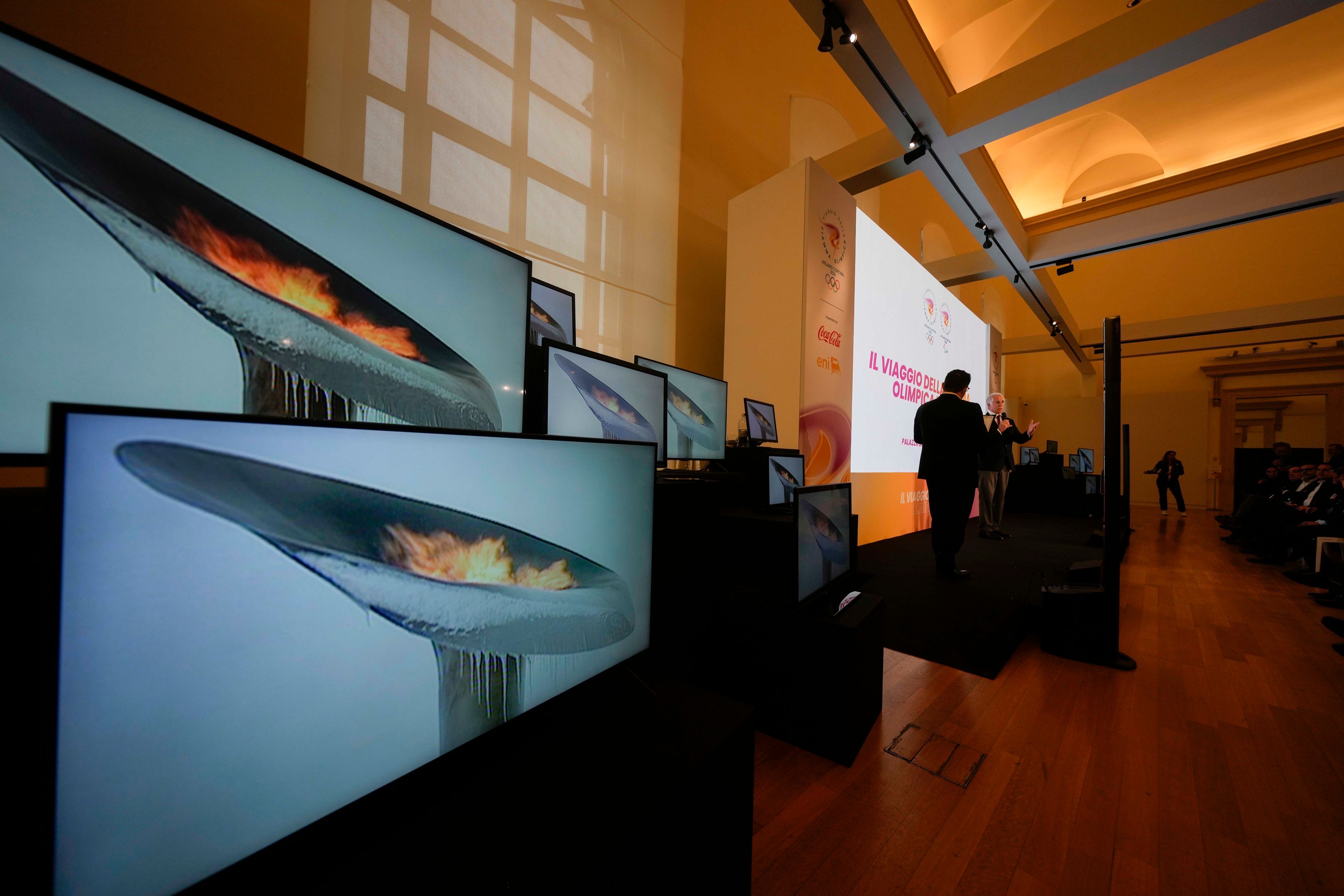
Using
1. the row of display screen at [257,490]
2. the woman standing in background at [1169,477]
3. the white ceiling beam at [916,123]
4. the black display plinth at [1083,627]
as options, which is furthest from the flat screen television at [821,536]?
the woman standing in background at [1169,477]

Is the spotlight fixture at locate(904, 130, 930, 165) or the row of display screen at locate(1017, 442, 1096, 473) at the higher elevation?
the spotlight fixture at locate(904, 130, 930, 165)

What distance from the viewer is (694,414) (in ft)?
6.43

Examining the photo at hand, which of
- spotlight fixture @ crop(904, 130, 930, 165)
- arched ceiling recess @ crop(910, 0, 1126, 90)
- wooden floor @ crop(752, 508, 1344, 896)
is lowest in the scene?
wooden floor @ crop(752, 508, 1344, 896)

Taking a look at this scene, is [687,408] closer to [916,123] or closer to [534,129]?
[534,129]

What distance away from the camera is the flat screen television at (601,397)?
1.19 metres

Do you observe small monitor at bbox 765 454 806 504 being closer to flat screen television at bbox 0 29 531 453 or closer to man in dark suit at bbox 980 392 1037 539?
flat screen television at bbox 0 29 531 453

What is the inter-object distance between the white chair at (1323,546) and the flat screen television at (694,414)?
5062mm

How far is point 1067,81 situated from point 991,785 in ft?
14.7

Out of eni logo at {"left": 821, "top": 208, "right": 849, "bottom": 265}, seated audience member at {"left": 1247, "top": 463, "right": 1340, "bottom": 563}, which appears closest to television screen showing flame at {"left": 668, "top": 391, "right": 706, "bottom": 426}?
eni logo at {"left": 821, "top": 208, "right": 849, "bottom": 265}

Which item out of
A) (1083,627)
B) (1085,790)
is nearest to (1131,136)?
(1083,627)

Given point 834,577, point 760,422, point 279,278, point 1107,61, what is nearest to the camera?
point 279,278

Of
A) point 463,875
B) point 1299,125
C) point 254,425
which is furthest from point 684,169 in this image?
point 1299,125

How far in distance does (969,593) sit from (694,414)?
2242mm

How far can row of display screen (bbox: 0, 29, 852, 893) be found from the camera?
360 millimetres
